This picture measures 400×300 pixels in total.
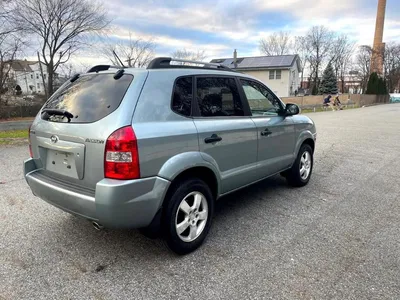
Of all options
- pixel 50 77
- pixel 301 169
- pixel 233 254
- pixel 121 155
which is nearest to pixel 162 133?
pixel 121 155

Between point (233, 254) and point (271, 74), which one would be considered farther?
point (271, 74)

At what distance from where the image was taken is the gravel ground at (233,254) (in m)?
2.36

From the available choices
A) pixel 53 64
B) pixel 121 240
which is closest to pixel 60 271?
pixel 121 240

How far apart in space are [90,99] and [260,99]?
2.25 m

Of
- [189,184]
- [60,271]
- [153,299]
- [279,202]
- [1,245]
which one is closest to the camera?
[153,299]

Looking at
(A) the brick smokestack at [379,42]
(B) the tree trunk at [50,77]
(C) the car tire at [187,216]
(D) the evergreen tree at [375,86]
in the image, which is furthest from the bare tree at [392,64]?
(C) the car tire at [187,216]

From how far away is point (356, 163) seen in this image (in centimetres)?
669

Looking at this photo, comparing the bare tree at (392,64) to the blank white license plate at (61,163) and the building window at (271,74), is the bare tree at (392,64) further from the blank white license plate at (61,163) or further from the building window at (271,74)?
the blank white license plate at (61,163)

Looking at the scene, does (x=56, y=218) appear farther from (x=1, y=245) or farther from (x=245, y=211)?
(x=245, y=211)

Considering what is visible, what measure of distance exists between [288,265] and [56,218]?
2757 mm

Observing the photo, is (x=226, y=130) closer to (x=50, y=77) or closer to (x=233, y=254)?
(x=233, y=254)

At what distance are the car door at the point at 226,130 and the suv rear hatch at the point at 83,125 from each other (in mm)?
732

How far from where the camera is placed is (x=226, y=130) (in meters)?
3.15

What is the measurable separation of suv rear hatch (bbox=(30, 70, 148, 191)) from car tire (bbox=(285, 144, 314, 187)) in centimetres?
300
